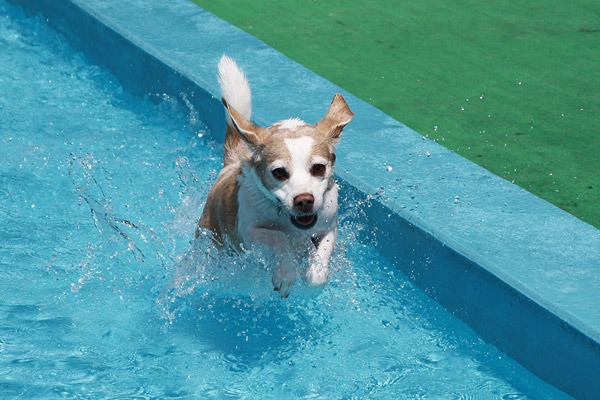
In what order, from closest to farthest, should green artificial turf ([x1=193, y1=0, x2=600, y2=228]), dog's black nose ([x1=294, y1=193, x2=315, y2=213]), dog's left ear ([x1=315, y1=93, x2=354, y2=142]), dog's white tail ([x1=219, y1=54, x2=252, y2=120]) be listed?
dog's black nose ([x1=294, y1=193, x2=315, y2=213]) → dog's left ear ([x1=315, y1=93, x2=354, y2=142]) → dog's white tail ([x1=219, y1=54, x2=252, y2=120]) → green artificial turf ([x1=193, y1=0, x2=600, y2=228])

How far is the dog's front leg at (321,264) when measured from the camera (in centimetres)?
Answer: 355

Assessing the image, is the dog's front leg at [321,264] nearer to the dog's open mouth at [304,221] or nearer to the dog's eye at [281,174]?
the dog's open mouth at [304,221]

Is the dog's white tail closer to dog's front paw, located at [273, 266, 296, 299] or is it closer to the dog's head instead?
the dog's head

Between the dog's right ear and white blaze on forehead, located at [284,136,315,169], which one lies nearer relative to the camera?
white blaze on forehead, located at [284,136,315,169]

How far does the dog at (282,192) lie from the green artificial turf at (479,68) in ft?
4.83

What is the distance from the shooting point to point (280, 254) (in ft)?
11.5

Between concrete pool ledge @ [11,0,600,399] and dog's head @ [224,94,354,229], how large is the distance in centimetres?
79

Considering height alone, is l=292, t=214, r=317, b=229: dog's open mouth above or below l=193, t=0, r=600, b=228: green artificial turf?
below

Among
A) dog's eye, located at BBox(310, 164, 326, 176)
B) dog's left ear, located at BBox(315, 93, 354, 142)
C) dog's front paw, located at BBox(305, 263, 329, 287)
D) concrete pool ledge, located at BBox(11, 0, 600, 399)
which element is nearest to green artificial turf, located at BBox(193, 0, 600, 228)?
concrete pool ledge, located at BBox(11, 0, 600, 399)

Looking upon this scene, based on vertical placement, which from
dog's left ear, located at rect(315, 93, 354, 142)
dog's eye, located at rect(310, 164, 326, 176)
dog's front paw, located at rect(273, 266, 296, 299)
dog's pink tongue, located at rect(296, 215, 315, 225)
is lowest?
dog's front paw, located at rect(273, 266, 296, 299)

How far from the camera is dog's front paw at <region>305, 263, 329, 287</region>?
3547 mm

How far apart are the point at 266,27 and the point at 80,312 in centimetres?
→ 351

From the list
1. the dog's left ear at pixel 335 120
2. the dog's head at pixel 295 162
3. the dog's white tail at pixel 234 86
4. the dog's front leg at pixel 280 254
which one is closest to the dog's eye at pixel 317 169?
the dog's head at pixel 295 162

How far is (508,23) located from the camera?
6926 mm
